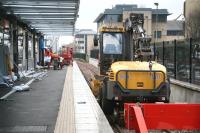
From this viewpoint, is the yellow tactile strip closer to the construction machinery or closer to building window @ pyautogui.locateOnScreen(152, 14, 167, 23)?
the construction machinery

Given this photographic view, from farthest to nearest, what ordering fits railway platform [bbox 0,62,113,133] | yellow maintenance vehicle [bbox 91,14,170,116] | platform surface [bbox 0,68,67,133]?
yellow maintenance vehicle [bbox 91,14,170,116]
platform surface [bbox 0,68,67,133]
railway platform [bbox 0,62,113,133]

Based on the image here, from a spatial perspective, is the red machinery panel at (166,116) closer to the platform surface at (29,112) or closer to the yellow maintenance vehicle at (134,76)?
the platform surface at (29,112)

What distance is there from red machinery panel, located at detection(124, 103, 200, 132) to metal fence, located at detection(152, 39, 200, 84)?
10041mm

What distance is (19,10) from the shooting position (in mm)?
25984

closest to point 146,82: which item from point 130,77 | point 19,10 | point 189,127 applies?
point 130,77

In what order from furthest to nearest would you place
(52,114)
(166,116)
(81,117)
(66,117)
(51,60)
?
(51,60)
(52,114)
(81,117)
(66,117)
(166,116)

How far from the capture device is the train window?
18578 millimetres

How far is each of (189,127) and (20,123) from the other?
185 inches

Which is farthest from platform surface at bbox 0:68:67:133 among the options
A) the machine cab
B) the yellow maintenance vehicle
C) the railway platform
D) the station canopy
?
the station canopy

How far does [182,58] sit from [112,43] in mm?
4563

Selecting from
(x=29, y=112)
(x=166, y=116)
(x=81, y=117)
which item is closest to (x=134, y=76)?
(x=81, y=117)

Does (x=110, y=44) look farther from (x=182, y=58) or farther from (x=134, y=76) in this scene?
(x=182, y=58)

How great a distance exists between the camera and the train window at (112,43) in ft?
61.0

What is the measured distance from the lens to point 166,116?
952 cm
